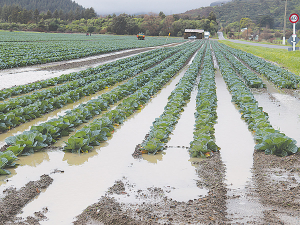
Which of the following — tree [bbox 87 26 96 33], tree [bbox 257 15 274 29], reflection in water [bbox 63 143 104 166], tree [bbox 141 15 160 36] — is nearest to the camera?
reflection in water [bbox 63 143 104 166]

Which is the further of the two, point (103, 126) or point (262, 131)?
point (103, 126)

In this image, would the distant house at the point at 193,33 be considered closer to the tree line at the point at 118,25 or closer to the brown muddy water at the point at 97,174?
the tree line at the point at 118,25

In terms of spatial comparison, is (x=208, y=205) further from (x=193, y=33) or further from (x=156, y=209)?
(x=193, y=33)

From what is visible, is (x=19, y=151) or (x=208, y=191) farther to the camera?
(x=19, y=151)

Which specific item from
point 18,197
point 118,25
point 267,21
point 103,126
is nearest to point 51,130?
point 103,126

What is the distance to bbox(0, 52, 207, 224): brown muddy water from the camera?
3.79 m

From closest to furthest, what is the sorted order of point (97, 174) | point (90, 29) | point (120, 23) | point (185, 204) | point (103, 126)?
1. point (185, 204)
2. point (97, 174)
3. point (103, 126)
4. point (120, 23)
5. point (90, 29)

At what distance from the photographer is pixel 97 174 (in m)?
4.68

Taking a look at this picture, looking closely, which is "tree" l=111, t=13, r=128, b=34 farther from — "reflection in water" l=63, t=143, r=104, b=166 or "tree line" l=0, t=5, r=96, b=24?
"reflection in water" l=63, t=143, r=104, b=166

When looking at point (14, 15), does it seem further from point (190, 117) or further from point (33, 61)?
point (190, 117)

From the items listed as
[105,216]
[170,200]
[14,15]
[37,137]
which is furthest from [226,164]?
[14,15]

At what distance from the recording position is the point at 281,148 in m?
5.31

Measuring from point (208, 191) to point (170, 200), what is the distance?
637 millimetres

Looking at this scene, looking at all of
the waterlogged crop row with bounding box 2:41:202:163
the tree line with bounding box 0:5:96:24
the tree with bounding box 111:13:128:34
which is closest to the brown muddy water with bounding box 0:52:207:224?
the waterlogged crop row with bounding box 2:41:202:163
